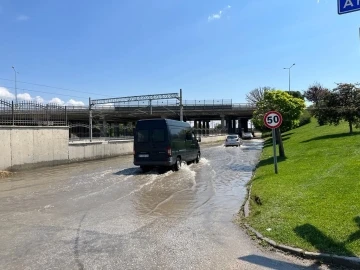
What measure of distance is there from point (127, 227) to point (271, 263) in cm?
315

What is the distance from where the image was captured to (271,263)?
509 cm

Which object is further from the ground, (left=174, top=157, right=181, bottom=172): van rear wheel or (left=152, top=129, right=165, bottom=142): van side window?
(left=152, top=129, right=165, bottom=142): van side window

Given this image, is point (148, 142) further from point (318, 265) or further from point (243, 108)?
point (243, 108)

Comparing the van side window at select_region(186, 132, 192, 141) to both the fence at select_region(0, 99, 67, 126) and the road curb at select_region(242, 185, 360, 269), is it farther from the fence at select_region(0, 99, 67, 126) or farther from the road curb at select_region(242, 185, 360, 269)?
the road curb at select_region(242, 185, 360, 269)

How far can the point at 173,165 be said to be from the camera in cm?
1709

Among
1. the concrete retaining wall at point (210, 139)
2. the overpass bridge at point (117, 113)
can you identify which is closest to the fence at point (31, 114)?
the overpass bridge at point (117, 113)

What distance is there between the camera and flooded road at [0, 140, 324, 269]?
5219 mm

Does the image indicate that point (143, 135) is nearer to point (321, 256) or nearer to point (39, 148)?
point (39, 148)

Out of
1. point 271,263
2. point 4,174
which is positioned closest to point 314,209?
point 271,263

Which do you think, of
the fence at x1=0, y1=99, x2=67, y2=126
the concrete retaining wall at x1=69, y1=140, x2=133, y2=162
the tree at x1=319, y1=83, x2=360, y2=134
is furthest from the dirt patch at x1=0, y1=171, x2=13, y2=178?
the tree at x1=319, y1=83, x2=360, y2=134

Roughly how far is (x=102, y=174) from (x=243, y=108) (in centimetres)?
7569

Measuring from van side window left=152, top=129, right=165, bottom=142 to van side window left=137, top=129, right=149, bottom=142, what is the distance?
336mm

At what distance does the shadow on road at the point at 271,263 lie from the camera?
16.2 ft

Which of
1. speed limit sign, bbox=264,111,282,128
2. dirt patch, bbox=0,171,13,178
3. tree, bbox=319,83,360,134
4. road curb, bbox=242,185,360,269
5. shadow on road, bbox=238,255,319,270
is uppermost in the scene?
tree, bbox=319,83,360,134
